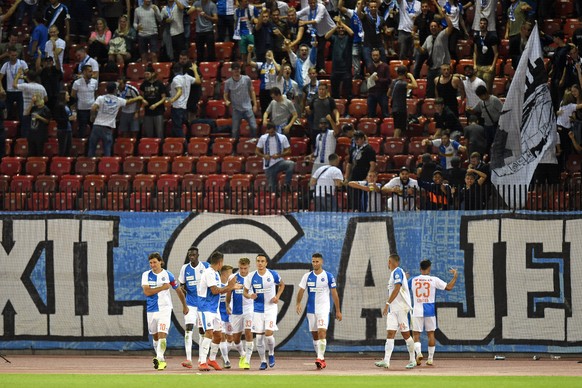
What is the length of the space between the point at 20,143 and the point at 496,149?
1281cm

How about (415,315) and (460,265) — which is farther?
(460,265)

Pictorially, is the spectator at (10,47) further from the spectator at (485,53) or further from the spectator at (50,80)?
the spectator at (485,53)

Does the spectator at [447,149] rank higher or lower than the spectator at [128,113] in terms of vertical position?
lower

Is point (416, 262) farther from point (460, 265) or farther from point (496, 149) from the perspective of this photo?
point (496, 149)

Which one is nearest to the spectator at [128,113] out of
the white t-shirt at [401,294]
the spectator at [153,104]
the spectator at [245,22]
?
the spectator at [153,104]

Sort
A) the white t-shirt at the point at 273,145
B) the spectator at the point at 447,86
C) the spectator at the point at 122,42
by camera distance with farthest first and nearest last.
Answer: the spectator at the point at 122,42 → the spectator at the point at 447,86 → the white t-shirt at the point at 273,145

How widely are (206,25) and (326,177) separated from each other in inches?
317

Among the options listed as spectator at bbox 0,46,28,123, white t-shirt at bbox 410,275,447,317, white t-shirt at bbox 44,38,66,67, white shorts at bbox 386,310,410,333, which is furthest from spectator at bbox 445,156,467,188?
white t-shirt at bbox 44,38,66,67

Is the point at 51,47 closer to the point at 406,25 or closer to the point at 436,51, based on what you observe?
the point at 406,25

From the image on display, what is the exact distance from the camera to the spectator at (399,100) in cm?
2767

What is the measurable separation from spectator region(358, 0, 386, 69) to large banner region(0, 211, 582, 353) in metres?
6.84

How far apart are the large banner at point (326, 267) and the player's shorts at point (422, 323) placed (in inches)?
74.1

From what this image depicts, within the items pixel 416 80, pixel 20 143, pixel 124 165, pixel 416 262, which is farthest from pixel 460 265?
pixel 20 143

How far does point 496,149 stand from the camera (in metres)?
24.7
